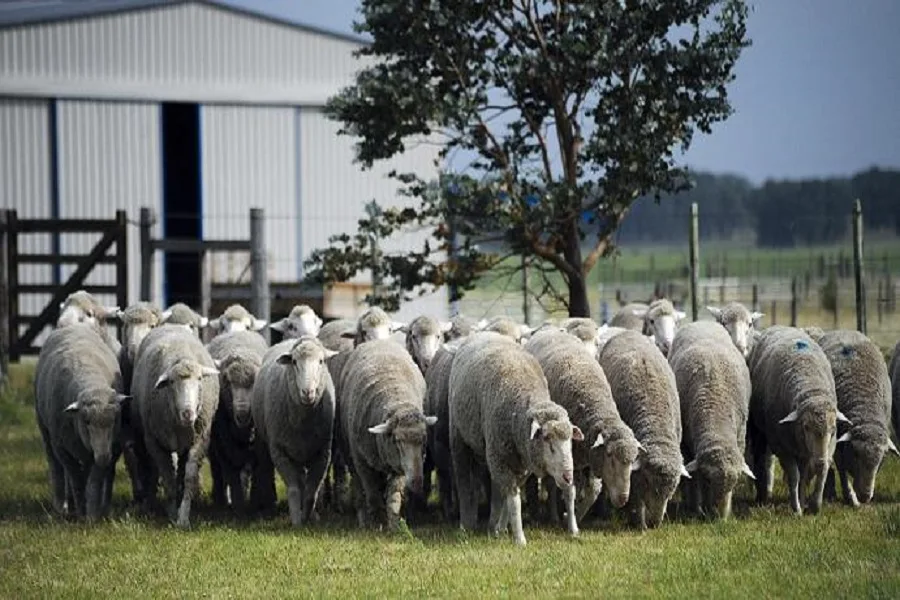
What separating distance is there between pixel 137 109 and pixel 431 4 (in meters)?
11.8

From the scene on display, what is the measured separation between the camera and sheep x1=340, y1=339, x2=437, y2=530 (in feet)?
36.4

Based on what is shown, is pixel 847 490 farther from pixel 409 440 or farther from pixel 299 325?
pixel 299 325

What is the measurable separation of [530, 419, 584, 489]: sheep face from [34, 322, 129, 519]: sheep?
12.2ft

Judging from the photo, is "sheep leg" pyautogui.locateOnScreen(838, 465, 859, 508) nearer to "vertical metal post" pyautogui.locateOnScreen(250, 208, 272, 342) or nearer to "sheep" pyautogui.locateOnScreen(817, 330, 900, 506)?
"sheep" pyautogui.locateOnScreen(817, 330, 900, 506)

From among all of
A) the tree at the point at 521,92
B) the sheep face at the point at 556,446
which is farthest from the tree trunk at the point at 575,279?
the sheep face at the point at 556,446

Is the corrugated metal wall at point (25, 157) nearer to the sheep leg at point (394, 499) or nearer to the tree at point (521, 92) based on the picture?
the tree at point (521, 92)

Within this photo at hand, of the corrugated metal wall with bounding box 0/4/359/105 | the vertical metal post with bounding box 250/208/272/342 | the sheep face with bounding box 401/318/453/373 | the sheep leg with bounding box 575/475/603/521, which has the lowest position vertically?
the sheep leg with bounding box 575/475/603/521

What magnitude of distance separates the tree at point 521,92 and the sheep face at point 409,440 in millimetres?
6152

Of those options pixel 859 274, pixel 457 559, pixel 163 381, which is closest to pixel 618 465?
pixel 457 559

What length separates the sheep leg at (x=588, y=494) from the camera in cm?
1132

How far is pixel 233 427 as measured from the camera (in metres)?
13.0

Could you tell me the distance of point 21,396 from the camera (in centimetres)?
1978

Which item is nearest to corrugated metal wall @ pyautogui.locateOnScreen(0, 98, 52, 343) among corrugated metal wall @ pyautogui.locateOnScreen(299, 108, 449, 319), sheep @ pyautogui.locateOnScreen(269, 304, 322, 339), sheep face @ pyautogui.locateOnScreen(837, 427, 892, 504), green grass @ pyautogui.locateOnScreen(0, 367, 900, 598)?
corrugated metal wall @ pyautogui.locateOnScreen(299, 108, 449, 319)

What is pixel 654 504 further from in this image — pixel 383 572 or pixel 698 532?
pixel 383 572
